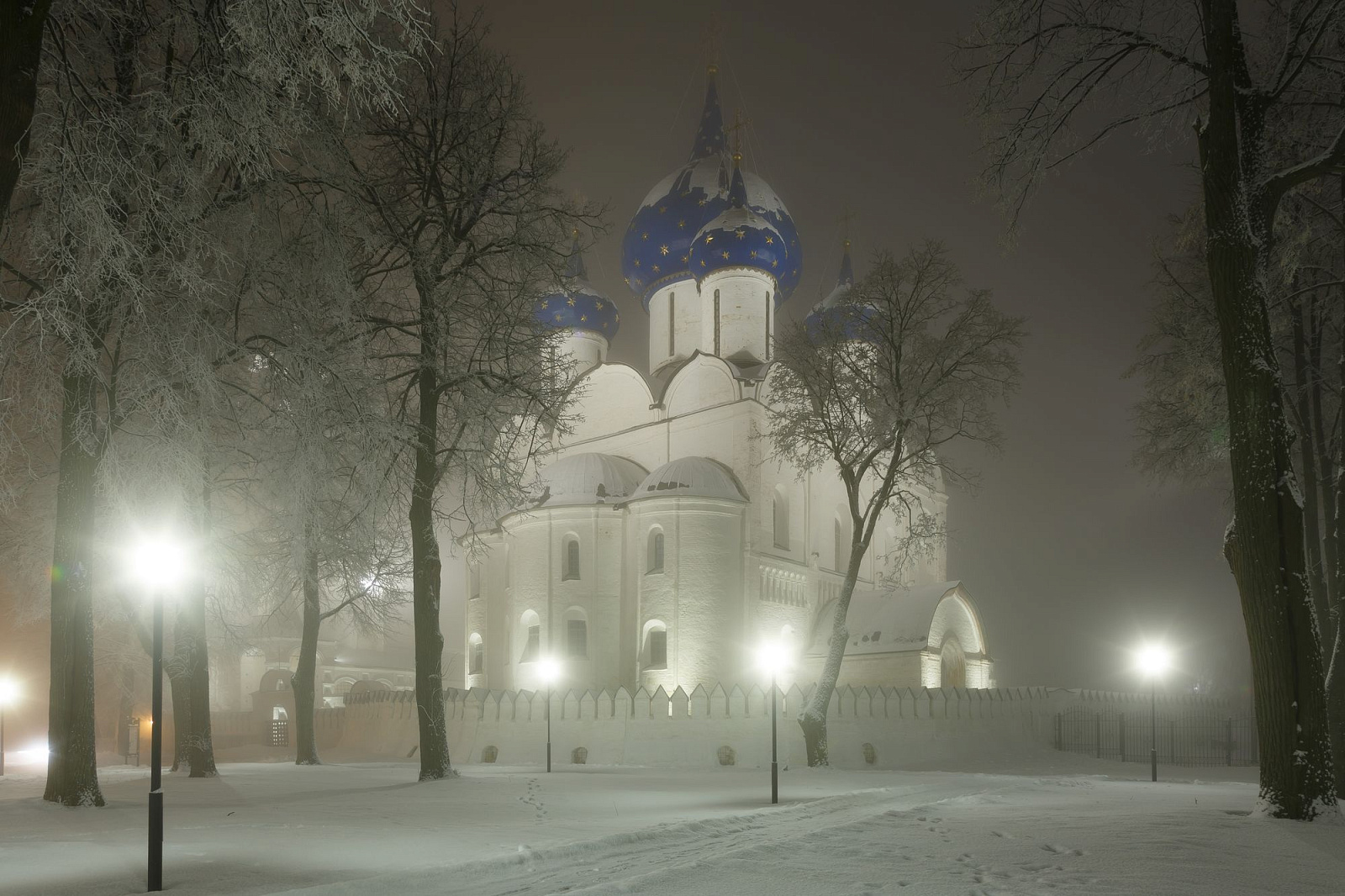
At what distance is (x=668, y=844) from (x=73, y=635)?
27.5 ft

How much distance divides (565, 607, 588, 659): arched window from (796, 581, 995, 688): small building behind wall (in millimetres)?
7883

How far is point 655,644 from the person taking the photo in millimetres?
37375

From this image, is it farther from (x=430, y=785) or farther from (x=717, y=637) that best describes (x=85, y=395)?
(x=717, y=637)

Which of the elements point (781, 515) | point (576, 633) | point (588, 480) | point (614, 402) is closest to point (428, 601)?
point (576, 633)

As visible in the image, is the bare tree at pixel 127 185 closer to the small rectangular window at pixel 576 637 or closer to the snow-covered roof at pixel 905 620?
the small rectangular window at pixel 576 637

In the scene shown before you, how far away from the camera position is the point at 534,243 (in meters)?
19.0


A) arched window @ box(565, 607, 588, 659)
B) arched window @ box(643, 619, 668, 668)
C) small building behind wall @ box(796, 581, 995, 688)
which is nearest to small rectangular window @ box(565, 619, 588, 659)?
arched window @ box(565, 607, 588, 659)

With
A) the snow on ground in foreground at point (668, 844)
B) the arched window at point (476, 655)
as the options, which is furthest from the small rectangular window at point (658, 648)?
the snow on ground in foreground at point (668, 844)

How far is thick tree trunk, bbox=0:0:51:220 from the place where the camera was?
8.98 m

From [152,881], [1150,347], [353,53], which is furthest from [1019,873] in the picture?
[1150,347]

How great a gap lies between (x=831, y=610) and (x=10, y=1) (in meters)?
34.8

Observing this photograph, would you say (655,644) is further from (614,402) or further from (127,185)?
(127,185)

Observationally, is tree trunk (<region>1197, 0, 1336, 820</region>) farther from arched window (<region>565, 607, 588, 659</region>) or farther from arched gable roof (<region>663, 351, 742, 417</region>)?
arched window (<region>565, 607, 588, 659</region>)

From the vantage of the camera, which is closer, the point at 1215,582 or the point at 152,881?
the point at 152,881
